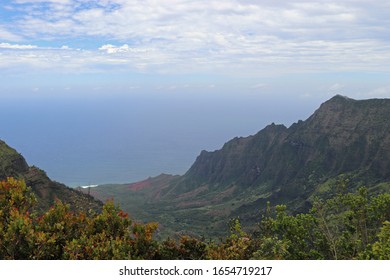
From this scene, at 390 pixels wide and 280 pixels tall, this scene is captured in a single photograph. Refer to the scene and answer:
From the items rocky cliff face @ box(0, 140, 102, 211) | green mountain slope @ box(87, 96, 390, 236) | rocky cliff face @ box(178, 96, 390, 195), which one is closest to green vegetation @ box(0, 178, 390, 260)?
rocky cliff face @ box(0, 140, 102, 211)

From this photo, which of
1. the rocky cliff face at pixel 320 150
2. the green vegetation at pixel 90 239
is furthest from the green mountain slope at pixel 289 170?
the green vegetation at pixel 90 239

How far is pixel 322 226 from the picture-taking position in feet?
68.6

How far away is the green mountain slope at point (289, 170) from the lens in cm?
11906

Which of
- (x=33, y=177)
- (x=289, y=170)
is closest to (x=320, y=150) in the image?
(x=289, y=170)

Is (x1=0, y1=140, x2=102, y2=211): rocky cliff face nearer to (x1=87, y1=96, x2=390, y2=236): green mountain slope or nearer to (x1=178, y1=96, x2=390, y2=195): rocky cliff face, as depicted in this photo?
(x1=87, y1=96, x2=390, y2=236): green mountain slope

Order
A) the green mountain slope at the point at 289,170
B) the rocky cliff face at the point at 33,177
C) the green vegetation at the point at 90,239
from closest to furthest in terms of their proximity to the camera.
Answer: the green vegetation at the point at 90,239 < the rocky cliff face at the point at 33,177 < the green mountain slope at the point at 289,170

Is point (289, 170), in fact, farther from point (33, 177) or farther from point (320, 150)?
point (33, 177)

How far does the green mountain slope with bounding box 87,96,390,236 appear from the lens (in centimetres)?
11906

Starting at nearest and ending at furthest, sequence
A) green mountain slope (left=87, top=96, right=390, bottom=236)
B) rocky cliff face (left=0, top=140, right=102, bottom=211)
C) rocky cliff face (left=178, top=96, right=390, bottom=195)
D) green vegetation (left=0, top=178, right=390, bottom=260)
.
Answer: green vegetation (left=0, top=178, right=390, bottom=260) → rocky cliff face (left=0, top=140, right=102, bottom=211) → green mountain slope (left=87, top=96, right=390, bottom=236) → rocky cliff face (left=178, top=96, right=390, bottom=195)

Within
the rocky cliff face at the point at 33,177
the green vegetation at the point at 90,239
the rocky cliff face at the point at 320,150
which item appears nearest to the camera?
the green vegetation at the point at 90,239

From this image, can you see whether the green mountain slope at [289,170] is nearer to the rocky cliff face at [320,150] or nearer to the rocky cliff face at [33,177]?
the rocky cliff face at [320,150]

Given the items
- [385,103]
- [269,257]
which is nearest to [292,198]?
[385,103]

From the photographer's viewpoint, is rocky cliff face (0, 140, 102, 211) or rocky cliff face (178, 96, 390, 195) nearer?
rocky cliff face (0, 140, 102, 211)
